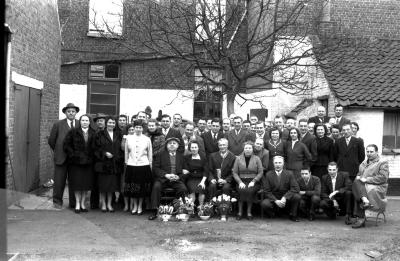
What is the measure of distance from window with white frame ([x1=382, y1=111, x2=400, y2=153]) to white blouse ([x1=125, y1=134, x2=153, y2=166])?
25.0ft

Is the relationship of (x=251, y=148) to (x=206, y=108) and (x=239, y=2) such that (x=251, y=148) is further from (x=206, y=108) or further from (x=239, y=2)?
(x=206, y=108)

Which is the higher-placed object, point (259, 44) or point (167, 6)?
point (167, 6)

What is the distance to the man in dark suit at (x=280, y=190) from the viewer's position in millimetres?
9422

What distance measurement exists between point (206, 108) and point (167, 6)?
6.96 meters

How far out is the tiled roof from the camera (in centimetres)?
1377

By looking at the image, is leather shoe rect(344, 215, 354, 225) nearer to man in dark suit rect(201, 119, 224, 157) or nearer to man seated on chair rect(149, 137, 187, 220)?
man in dark suit rect(201, 119, 224, 157)

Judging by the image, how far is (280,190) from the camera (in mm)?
9547

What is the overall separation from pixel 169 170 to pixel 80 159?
1690mm

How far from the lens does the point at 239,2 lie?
38.3 feet

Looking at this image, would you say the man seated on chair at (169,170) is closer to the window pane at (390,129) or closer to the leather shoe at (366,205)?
the leather shoe at (366,205)

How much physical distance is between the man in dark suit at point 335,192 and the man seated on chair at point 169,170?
107 inches

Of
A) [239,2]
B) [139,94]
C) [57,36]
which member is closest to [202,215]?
[239,2]

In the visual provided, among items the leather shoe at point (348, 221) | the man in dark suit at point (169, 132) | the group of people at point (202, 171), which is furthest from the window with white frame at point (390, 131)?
the man in dark suit at point (169, 132)

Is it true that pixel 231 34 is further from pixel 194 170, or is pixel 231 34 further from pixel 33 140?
pixel 33 140
